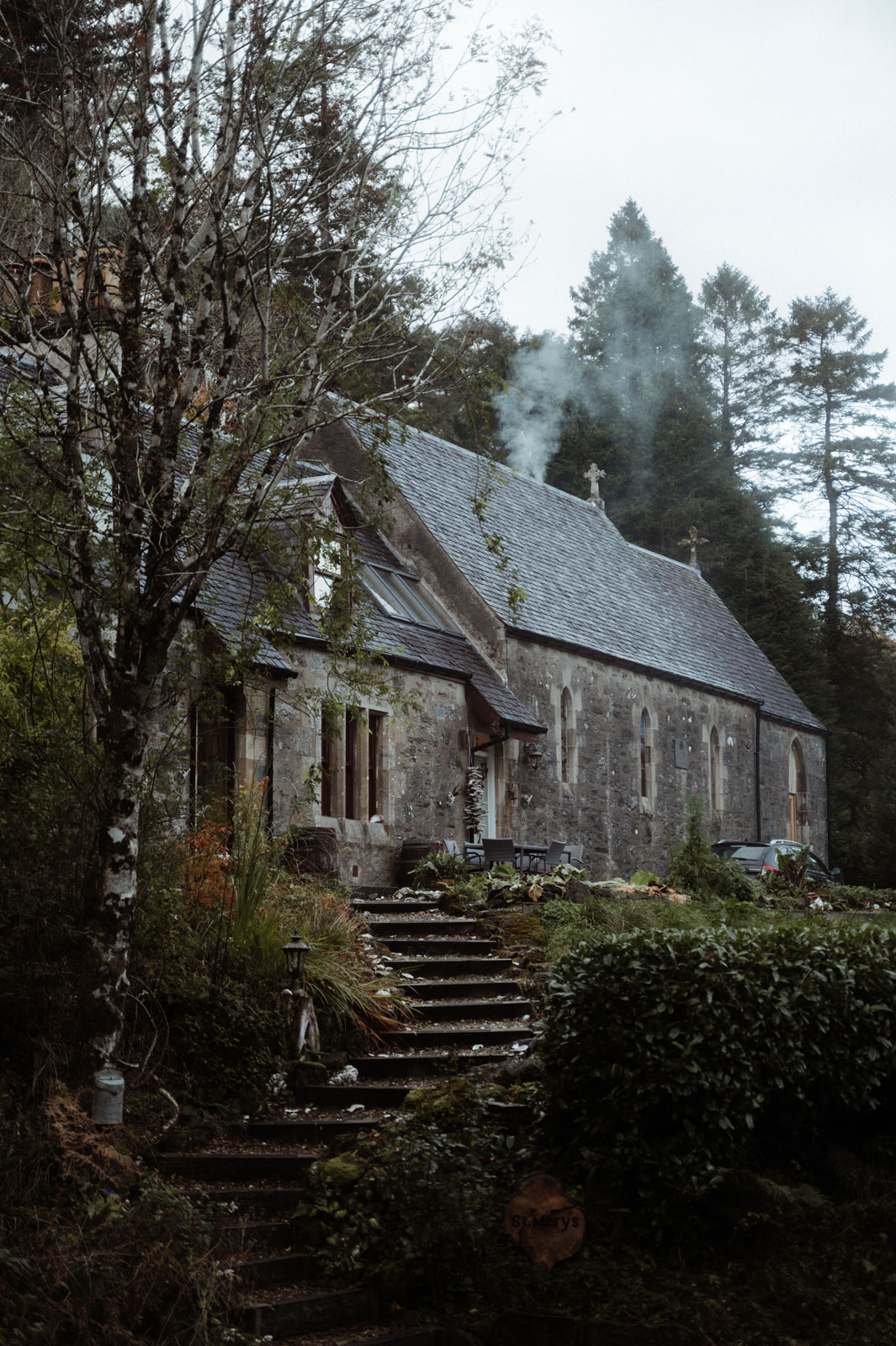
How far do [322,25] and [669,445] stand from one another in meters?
37.2

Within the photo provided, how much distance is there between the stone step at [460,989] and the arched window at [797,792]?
75.8 feet

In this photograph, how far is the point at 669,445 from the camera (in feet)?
146

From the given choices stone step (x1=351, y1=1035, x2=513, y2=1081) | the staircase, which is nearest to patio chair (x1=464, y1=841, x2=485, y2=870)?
the staircase

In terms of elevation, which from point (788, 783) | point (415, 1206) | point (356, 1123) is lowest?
point (415, 1206)

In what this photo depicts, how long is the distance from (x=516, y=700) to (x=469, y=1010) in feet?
35.0

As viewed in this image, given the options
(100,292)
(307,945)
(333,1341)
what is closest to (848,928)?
(307,945)

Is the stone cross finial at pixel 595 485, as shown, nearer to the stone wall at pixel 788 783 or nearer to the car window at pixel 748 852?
the stone wall at pixel 788 783

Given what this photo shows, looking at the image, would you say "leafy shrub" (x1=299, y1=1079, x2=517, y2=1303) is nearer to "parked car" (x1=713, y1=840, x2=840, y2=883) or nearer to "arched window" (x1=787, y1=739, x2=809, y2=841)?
"parked car" (x1=713, y1=840, x2=840, y2=883)

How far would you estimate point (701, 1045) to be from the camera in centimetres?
729

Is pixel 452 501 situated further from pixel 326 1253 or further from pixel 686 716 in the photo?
pixel 326 1253

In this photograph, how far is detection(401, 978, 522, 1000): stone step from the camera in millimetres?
11195

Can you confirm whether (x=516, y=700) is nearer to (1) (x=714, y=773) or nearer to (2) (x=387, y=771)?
(2) (x=387, y=771)

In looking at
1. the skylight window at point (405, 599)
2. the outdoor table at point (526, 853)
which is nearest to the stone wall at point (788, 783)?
the skylight window at point (405, 599)

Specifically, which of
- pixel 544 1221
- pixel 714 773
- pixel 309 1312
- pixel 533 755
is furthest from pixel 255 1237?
pixel 714 773
